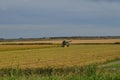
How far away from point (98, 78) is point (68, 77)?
2.83ft

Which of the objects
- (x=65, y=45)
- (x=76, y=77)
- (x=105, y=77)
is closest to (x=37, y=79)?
(x=76, y=77)

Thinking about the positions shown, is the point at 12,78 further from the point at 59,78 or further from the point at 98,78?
the point at 98,78

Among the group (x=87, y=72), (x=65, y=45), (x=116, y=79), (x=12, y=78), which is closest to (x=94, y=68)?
(x=87, y=72)

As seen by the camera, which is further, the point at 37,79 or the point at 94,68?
the point at 94,68

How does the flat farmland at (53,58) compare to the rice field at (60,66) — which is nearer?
the rice field at (60,66)

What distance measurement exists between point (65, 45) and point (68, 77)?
8359cm

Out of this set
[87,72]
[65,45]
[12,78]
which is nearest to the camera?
[12,78]

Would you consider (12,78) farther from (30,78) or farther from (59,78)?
(59,78)

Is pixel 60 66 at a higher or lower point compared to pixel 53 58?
higher

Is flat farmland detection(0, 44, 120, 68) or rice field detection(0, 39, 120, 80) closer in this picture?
rice field detection(0, 39, 120, 80)

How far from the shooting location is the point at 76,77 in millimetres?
11633

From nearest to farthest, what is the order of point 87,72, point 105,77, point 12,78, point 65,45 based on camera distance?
point 12,78 → point 105,77 → point 87,72 → point 65,45

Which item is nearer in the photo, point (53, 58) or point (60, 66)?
point (60, 66)

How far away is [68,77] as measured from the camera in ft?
38.1
